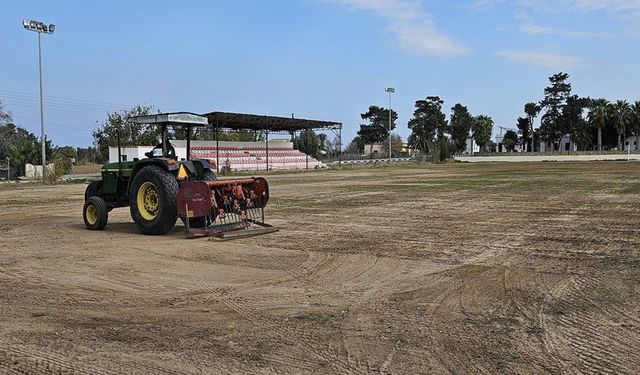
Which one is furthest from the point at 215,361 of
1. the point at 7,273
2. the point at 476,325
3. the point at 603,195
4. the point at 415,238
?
the point at 603,195

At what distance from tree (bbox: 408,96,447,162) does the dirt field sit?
10743cm

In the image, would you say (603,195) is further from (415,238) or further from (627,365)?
(627,365)

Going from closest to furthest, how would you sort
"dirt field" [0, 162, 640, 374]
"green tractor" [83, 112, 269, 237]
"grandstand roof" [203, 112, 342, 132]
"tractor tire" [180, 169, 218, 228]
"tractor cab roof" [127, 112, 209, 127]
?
"dirt field" [0, 162, 640, 374], "green tractor" [83, 112, 269, 237], "tractor cab roof" [127, 112, 209, 127], "tractor tire" [180, 169, 218, 228], "grandstand roof" [203, 112, 342, 132]

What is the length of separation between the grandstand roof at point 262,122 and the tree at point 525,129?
6587 cm

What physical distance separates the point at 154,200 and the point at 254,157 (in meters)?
52.6

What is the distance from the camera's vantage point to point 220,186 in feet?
34.0

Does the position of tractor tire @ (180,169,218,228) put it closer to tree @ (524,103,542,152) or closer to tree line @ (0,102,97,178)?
tree line @ (0,102,97,178)

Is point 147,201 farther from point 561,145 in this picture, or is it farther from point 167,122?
point 561,145

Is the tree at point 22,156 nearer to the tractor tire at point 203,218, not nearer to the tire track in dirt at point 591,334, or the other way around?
the tractor tire at point 203,218

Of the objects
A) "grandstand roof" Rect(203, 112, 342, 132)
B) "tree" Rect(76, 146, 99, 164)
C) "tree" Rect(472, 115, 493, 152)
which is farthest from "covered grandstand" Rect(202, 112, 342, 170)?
"tree" Rect(472, 115, 493, 152)

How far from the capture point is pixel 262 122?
56219 millimetres

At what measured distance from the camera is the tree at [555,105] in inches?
4040

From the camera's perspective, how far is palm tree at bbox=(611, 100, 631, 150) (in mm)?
93812

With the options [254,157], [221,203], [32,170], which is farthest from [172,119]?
[254,157]
